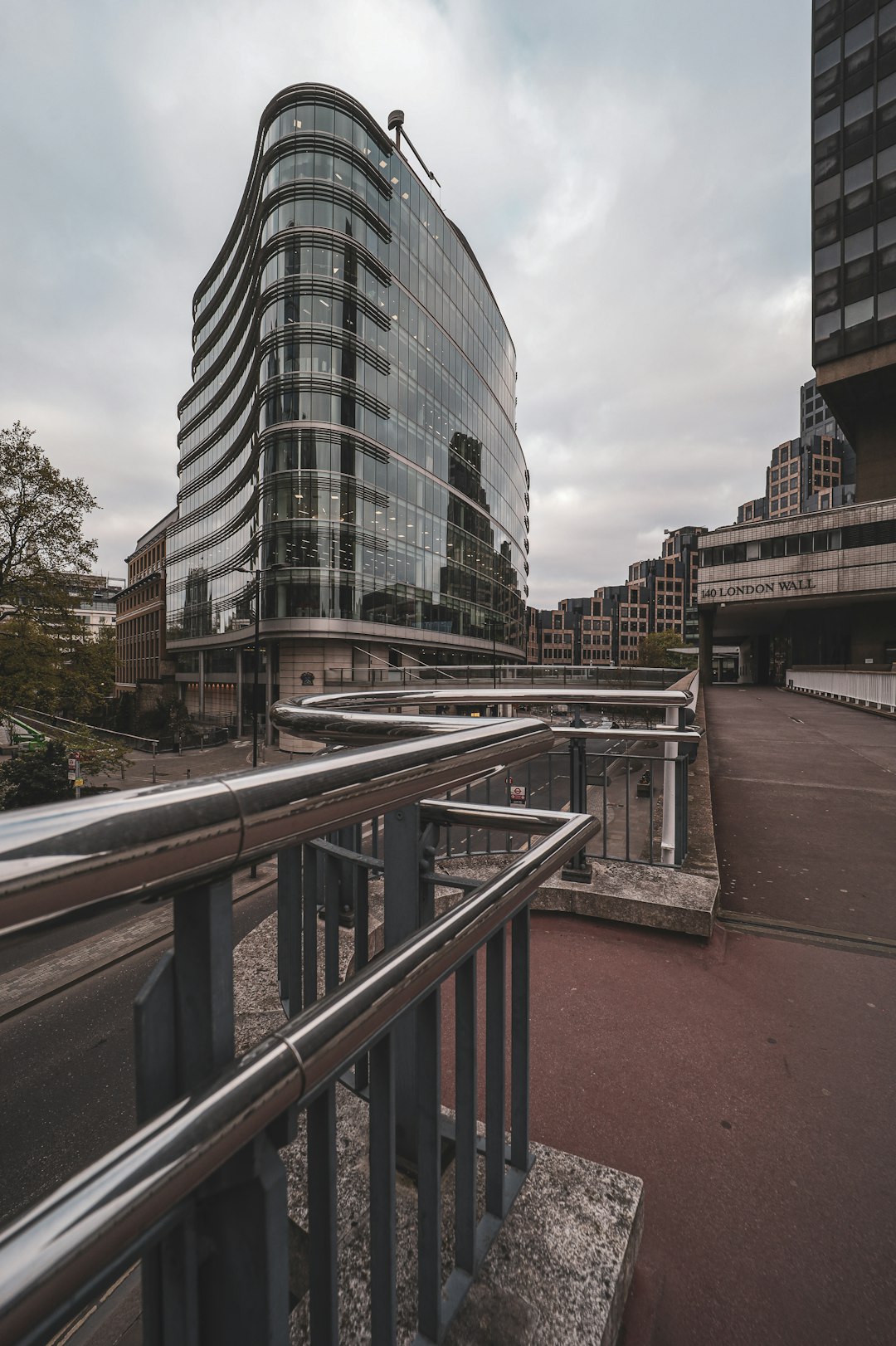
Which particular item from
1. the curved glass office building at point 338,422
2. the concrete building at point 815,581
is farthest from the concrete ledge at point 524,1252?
the concrete building at point 815,581

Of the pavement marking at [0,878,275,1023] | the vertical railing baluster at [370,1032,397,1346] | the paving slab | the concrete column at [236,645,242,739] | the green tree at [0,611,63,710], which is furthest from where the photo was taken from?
the concrete column at [236,645,242,739]

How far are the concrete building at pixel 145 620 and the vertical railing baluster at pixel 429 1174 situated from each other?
67739 millimetres

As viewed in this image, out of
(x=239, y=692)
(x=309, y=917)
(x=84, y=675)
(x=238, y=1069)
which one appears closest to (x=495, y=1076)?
(x=309, y=917)

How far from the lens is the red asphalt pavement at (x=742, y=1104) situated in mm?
1581

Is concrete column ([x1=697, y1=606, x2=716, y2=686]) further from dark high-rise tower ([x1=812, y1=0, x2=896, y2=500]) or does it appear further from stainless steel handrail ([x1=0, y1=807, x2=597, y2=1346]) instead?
stainless steel handrail ([x1=0, y1=807, x2=597, y2=1346])

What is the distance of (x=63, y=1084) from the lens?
14.5ft

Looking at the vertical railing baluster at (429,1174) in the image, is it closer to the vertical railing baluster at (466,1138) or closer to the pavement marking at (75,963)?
the vertical railing baluster at (466,1138)

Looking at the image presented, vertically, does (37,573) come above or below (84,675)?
above

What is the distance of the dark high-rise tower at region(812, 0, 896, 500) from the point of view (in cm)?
3428

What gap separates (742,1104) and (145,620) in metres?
78.9

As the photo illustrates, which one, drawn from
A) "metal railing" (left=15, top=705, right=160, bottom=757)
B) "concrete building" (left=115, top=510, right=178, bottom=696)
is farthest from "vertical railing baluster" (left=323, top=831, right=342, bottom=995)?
"concrete building" (left=115, top=510, right=178, bottom=696)

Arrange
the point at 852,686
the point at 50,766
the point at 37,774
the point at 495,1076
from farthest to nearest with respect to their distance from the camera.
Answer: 1. the point at 852,686
2. the point at 50,766
3. the point at 37,774
4. the point at 495,1076

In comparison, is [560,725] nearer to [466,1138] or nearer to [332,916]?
[332,916]

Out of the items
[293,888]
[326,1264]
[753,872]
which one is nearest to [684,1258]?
[326,1264]
